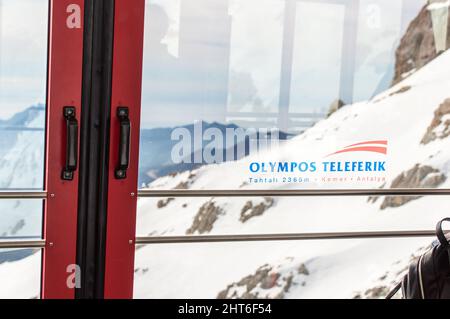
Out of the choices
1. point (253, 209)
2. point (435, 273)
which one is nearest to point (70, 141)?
point (253, 209)

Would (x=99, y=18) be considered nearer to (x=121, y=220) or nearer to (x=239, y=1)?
(x=239, y=1)

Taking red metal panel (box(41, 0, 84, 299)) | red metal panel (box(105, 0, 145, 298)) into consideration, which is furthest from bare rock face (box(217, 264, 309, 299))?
red metal panel (box(41, 0, 84, 299))

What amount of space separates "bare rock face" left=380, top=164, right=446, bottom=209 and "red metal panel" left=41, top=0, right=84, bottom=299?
1.25 meters

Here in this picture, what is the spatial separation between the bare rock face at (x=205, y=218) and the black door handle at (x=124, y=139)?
1.17 ft

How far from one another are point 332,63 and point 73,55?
984 mm

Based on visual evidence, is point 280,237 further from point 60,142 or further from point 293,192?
point 60,142

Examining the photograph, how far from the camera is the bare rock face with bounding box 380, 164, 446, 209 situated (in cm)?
310

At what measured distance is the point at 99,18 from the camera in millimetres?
2773

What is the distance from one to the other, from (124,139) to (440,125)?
1279 mm

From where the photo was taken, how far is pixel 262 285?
3.02 metres

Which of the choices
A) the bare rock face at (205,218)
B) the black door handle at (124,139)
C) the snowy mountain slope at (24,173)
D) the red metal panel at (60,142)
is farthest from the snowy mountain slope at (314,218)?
the snowy mountain slope at (24,173)

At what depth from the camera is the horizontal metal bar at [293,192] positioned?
2902 mm

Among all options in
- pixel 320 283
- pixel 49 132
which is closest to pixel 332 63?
pixel 320 283

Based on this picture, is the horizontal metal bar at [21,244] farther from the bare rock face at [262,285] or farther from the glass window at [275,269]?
the bare rock face at [262,285]
